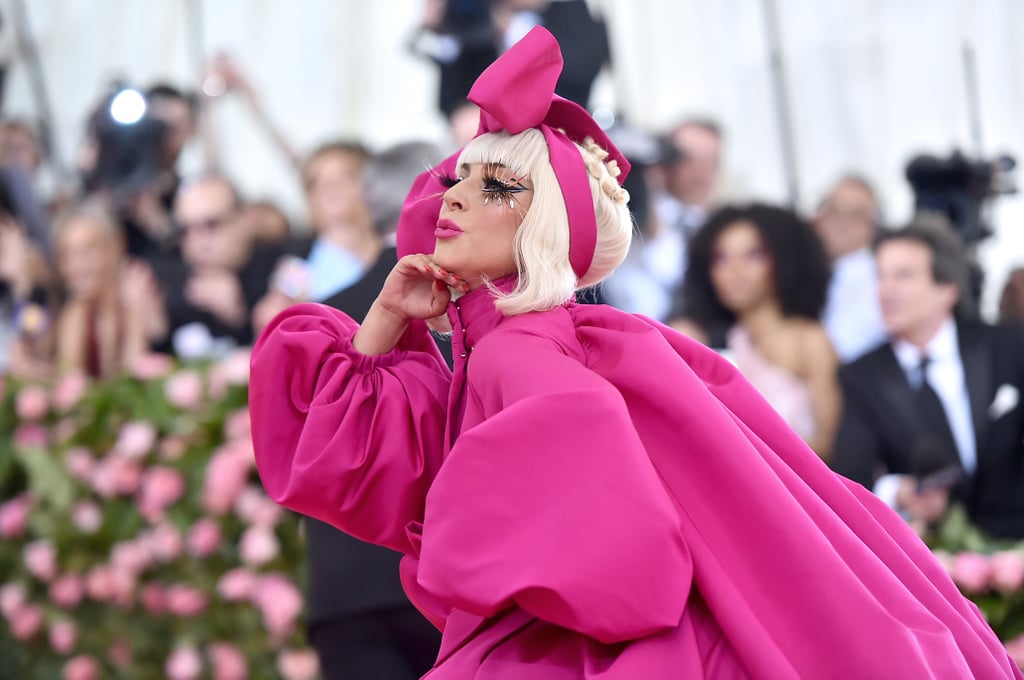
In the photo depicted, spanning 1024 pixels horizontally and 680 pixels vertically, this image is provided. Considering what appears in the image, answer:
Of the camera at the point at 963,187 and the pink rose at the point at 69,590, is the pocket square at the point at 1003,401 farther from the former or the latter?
the pink rose at the point at 69,590

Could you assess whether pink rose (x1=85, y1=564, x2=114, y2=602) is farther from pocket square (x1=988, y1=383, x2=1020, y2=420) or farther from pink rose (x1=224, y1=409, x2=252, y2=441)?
pocket square (x1=988, y1=383, x2=1020, y2=420)

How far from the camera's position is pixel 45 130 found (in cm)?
739

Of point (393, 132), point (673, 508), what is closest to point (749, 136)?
point (393, 132)

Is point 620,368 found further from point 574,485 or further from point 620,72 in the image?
point 620,72

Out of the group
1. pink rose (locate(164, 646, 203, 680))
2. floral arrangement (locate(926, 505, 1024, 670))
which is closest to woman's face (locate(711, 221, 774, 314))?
floral arrangement (locate(926, 505, 1024, 670))

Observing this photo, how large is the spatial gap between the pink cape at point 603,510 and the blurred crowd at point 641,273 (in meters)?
0.88

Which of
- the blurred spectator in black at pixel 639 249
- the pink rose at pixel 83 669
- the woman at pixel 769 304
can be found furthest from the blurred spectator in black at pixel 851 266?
the pink rose at pixel 83 669

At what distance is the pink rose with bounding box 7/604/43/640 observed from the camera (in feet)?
15.6

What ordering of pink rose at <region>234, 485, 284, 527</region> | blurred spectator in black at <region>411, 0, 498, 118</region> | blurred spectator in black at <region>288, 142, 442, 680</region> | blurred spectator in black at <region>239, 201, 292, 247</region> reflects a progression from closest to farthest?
1. blurred spectator in black at <region>288, 142, 442, 680</region>
2. pink rose at <region>234, 485, 284, 527</region>
3. blurred spectator in black at <region>411, 0, 498, 118</region>
4. blurred spectator in black at <region>239, 201, 292, 247</region>

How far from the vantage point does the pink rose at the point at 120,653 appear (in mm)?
4543

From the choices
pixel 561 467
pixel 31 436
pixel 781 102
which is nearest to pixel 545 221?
pixel 561 467

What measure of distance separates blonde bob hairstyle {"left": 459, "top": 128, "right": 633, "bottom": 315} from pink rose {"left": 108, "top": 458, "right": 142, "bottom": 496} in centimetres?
262

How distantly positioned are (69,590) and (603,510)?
3231 mm

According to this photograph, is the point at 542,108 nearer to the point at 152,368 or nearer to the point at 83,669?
the point at 152,368
